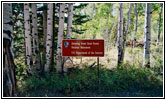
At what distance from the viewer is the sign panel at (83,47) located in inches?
195

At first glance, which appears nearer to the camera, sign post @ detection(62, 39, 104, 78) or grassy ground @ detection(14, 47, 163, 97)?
grassy ground @ detection(14, 47, 163, 97)

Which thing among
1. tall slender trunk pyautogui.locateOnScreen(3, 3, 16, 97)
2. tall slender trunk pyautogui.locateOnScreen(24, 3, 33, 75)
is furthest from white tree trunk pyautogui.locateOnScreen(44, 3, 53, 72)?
tall slender trunk pyautogui.locateOnScreen(3, 3, 16, 97)

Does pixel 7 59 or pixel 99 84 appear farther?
pixel 99 84

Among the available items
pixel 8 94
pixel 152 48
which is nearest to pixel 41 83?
pixel 8 94

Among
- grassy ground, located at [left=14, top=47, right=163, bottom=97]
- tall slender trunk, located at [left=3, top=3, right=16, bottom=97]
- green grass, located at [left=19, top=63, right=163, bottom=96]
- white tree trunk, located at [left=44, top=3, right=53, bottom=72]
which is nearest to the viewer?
tall slender trunk, located at [left=3, top=3, right=16, bottom=97]

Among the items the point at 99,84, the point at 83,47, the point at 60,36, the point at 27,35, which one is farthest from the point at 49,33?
the point at 99,84

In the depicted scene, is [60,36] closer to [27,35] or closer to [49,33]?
[49,33]

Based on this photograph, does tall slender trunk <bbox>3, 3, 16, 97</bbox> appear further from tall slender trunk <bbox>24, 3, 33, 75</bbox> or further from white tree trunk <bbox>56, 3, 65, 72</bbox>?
tall slender trunk <bbox>24, 3, 33, 75</bbox>

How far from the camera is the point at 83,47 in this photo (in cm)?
495

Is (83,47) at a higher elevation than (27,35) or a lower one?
lower

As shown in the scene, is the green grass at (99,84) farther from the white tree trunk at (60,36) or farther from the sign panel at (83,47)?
the sign panel at (83,47)

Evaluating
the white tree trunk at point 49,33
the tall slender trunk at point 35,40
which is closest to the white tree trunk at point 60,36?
the white tree trunk at point 49,33

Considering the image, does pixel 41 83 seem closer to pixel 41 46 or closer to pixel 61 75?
pixel 61 75

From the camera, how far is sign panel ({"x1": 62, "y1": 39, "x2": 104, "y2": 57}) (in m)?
4.95
